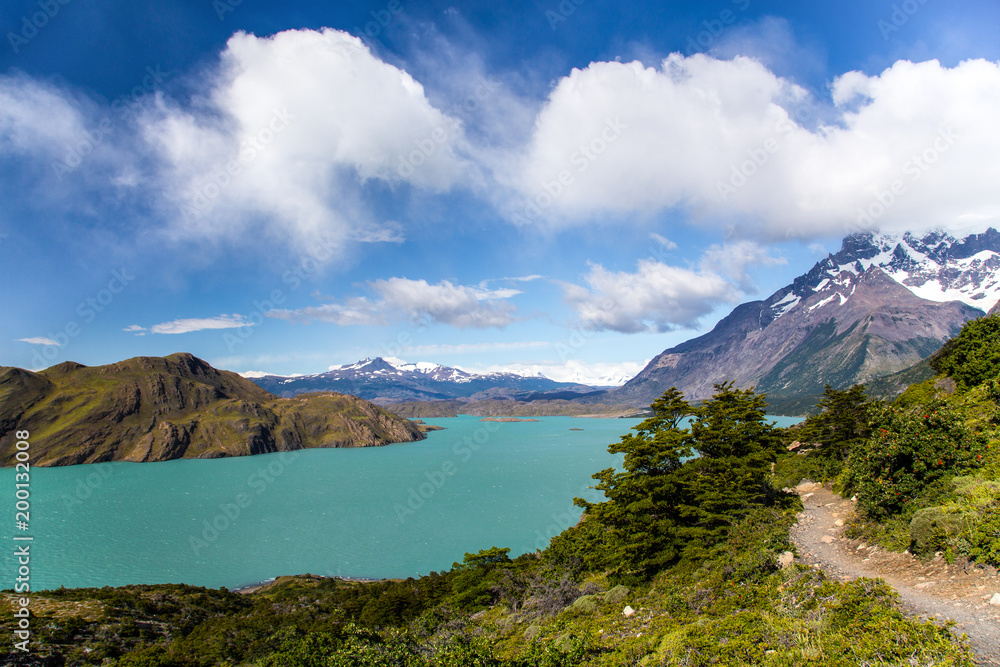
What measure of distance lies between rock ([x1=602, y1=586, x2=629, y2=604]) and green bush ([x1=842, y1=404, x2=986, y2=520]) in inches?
461

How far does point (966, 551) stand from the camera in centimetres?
1329

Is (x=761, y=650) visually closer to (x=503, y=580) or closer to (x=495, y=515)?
(x=503, y=580)

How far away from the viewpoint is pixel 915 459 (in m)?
18.2

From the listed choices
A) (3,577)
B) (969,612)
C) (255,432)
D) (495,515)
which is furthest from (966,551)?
(255,432)

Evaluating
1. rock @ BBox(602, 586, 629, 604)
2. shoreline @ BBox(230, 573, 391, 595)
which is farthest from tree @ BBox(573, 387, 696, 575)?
shoreline @ BBox(230, 573, 391, 595)

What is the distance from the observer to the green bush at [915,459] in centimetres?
1759

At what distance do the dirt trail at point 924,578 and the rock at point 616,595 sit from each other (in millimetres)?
8503

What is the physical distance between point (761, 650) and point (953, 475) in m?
12.8

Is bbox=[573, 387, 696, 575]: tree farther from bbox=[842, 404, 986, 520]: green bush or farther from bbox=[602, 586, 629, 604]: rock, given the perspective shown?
bbox=[842, 404, 986, 520]: green bush

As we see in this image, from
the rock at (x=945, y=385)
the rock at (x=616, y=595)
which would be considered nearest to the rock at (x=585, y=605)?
the rock at (x=616, y=595)

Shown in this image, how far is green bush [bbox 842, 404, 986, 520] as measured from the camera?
17.6 metres

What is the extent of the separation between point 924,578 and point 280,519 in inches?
3276

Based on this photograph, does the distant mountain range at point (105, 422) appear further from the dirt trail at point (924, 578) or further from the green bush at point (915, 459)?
the green bush at point (915, 459)

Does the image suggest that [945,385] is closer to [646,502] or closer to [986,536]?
[646,502]
